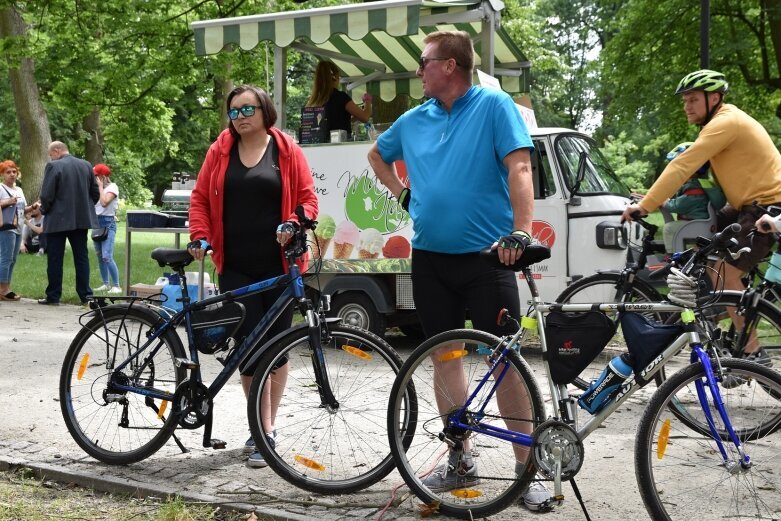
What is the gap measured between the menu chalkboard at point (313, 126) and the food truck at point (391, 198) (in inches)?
7.4

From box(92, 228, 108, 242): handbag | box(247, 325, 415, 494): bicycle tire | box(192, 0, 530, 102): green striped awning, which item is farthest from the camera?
box(92, 228, 108, 242): handbag

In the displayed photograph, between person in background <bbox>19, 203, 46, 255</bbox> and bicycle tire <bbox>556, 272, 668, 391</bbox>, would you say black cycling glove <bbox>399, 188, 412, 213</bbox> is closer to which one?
bicycle tire <bbox>556, 272, 668, 391</bbox>

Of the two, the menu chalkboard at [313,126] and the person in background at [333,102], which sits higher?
the person in background at [333,102]

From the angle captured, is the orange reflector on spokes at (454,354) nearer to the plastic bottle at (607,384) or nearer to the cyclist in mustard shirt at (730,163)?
the plastic bottle at (607,384)

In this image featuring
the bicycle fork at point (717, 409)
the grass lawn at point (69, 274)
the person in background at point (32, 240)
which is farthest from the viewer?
the person in background at point (32, 240)

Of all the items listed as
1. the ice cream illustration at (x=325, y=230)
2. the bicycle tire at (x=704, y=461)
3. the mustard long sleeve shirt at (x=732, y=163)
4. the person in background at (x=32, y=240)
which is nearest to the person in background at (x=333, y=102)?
the ice cream illustration at (x=325, y=230)

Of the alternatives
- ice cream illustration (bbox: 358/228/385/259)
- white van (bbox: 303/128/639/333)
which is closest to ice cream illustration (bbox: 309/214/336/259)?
white van (bbox: 303/128/639/333)

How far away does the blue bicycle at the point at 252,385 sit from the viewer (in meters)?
4.76

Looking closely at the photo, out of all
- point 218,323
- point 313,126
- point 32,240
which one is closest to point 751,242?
point 218,323

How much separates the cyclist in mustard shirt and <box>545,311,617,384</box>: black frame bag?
204 cm

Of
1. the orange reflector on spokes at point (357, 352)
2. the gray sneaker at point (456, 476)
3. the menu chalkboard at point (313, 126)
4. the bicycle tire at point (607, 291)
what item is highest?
the menu chalkboard at point (313, 126)

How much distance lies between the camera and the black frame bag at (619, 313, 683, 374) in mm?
3965

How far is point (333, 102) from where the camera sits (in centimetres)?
945

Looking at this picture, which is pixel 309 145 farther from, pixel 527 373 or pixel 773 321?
pixel 527 373
